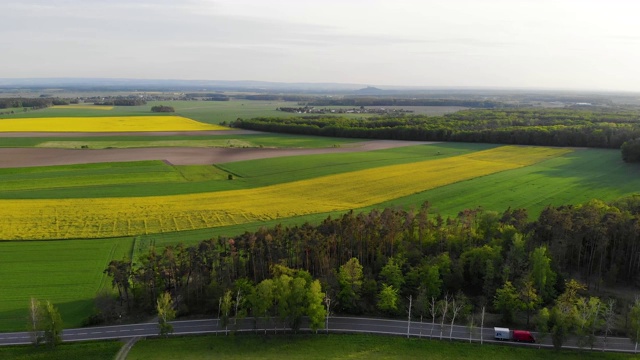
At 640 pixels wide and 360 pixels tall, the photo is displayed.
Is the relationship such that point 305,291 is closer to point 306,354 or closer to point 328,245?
point 306,354

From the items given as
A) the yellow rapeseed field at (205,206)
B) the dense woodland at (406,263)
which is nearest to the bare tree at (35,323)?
the dense woodland at (406,263)

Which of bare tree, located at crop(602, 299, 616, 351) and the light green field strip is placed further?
the light green field strip

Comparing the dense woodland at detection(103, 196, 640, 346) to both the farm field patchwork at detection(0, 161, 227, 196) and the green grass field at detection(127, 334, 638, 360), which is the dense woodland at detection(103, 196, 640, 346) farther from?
the farm field patchwork at detection(0, 161, 227, 196)

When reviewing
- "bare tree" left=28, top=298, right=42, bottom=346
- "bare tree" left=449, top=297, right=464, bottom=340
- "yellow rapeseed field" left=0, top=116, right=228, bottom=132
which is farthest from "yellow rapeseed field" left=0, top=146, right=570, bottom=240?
"yellow rapeseed field" left=0, top=116, right=228, bottom=132

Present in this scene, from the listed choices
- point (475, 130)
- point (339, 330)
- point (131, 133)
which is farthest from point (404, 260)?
point (131, 133)

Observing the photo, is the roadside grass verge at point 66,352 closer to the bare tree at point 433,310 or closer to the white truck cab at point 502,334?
the bare tree at point 433,310

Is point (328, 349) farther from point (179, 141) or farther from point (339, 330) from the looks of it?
point (179, 141)

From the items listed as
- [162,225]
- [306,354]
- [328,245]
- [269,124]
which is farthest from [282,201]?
[269,124]
